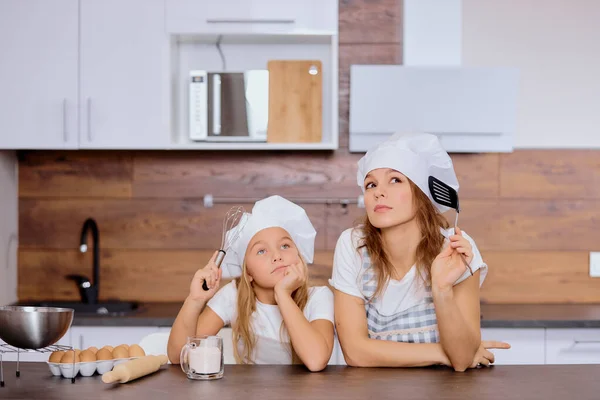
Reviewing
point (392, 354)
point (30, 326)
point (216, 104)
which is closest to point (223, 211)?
point (216, 104)

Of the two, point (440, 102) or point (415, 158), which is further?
point (440, 102)

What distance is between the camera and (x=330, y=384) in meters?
1.47

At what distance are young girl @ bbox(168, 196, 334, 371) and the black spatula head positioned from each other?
39 cm

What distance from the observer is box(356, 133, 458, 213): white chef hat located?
192 centimetres

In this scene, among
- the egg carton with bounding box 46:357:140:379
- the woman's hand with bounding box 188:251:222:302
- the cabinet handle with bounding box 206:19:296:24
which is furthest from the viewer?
the cabinet handle with bounding box 206:19:296:24

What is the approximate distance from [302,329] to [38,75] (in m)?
1.79

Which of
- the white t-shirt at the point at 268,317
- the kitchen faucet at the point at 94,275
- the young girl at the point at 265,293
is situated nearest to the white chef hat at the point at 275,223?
the young girl at the point at 265,293

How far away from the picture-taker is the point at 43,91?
295 cm

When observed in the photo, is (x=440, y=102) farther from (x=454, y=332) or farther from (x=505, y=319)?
(x=454, y=332)

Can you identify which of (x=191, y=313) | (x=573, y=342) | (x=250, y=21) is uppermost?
(x=250, y=21)

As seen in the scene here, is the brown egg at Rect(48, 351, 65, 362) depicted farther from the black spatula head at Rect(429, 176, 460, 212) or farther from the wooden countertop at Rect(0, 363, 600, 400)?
the black spatula head at Rect(429, 176, 460, 212)

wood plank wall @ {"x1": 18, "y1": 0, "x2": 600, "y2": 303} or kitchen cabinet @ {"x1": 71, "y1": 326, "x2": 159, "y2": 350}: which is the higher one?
wood plank wall @ {"x1": 18, "y1": 0, "x2": 600, "y2": 303}

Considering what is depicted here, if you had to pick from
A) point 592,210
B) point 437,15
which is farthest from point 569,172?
point 437,15

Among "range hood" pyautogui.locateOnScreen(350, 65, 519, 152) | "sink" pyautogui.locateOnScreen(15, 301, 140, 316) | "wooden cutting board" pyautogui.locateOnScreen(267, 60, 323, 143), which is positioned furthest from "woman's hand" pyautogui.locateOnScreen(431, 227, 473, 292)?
"sink" pyautogui.locateOnScreen(15, 301, 140, 316)
